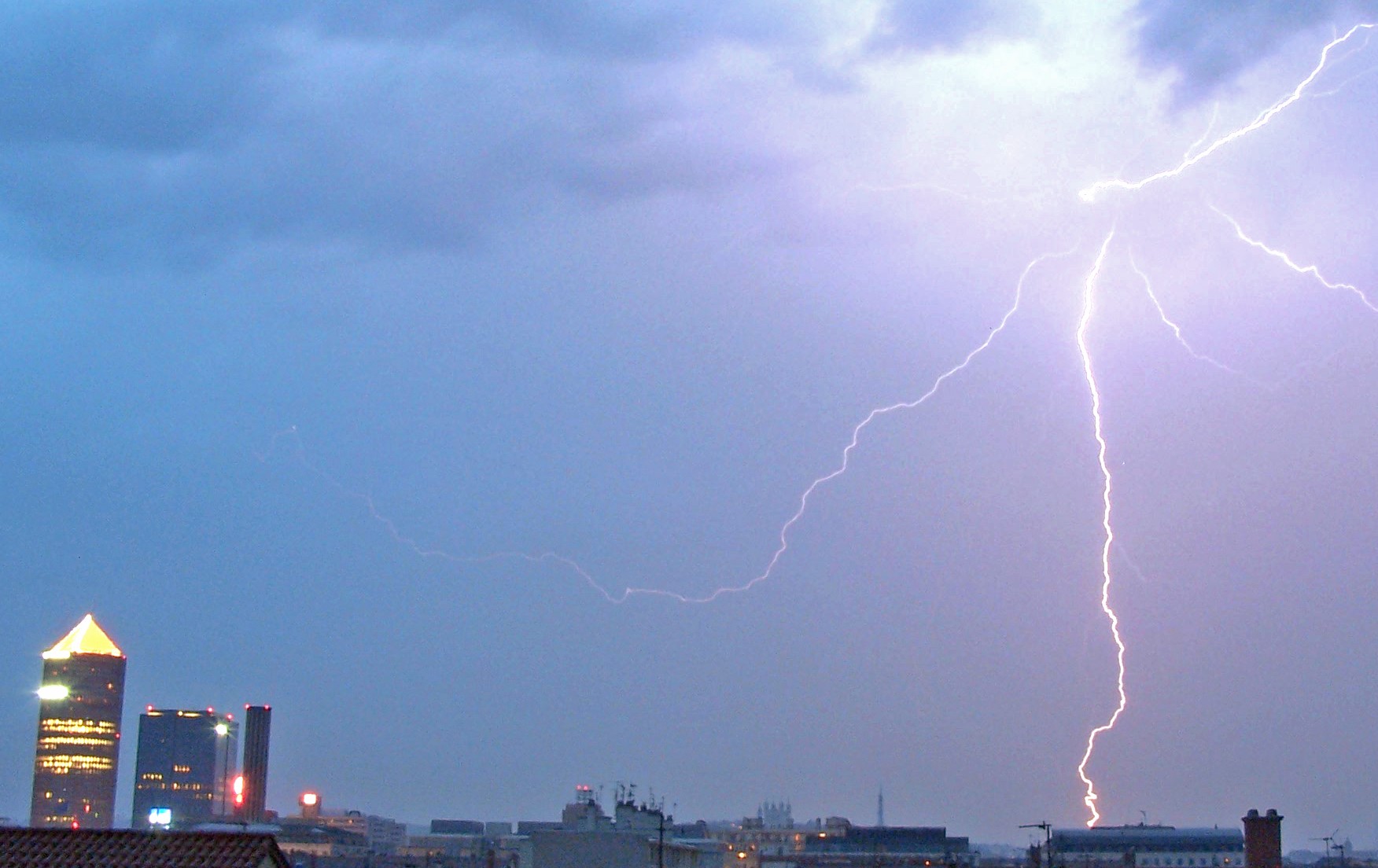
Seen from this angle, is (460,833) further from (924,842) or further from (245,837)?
(245,837)

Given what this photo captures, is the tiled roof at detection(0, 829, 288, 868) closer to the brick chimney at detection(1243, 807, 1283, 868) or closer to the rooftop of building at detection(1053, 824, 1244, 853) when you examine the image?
the brick chimney at detection(1243, 807, 1283, 868)

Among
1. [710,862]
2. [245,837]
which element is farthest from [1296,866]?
[245,837]

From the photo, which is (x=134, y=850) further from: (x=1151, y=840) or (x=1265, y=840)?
(x=1151, y=840)

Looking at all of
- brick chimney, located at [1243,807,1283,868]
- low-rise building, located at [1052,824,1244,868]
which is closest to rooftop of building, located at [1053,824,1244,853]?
low-rise building, located at [1052,824,1244,868]

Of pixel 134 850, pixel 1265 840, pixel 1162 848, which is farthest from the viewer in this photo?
pixel 1162 848

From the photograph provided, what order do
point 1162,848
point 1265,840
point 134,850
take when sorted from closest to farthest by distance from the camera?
point 134,850 < point 1265,840 < point 1162,848

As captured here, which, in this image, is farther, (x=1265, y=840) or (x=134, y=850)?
(x=1265, y=840)

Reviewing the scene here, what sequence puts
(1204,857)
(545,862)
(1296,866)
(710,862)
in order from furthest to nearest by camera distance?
1. (1296,866)
2. (1204,857)
3. (710,862)
4. (545,862)

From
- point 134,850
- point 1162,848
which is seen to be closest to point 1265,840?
point 134,850
